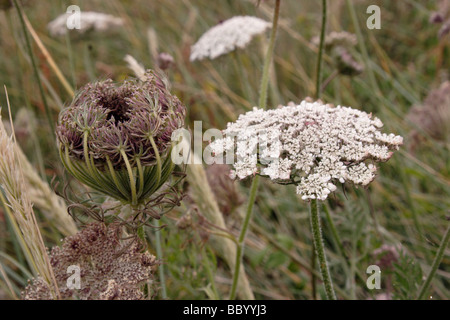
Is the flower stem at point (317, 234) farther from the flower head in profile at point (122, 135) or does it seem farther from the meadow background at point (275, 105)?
the flower head in profile at point (122, 135)

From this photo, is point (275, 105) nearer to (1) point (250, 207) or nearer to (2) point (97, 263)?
(1) point (250, 207)

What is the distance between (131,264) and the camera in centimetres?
113

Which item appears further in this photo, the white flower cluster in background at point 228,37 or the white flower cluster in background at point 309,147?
the white flower cluster in background at point 228,37

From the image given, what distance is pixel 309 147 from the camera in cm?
117

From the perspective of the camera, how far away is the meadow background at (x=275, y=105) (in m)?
1.86

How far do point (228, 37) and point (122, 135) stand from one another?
105 centimetres

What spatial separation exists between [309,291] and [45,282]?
4.38 ft

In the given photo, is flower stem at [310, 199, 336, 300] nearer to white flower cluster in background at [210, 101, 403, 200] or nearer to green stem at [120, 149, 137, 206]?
white flower cluster in background at [210, 101, 403, 200]

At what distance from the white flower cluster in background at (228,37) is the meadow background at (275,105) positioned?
0.10 m

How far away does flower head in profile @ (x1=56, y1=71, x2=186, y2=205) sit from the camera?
1071 mm

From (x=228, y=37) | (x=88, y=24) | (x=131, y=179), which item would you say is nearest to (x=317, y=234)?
(x=131, y=179)

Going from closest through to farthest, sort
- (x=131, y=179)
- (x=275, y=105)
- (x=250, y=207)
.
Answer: (x=131, y=179)
(x=250, y=207)
(x=275, y=105)

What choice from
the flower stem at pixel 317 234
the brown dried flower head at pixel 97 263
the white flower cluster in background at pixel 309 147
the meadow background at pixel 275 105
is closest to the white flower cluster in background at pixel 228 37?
the meadow background at pixel 275 105
